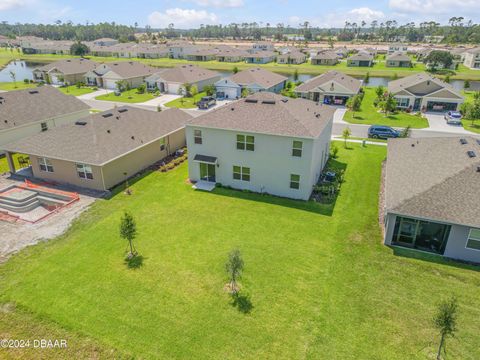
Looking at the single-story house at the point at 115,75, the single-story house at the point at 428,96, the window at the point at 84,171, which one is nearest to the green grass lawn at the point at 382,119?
the single-story house at the point at 428,96

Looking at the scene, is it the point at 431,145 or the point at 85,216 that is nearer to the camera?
the point at 85,216

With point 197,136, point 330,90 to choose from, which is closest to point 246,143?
point 197,136

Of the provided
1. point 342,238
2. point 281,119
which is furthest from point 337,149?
point 342,238

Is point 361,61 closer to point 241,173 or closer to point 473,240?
point 241,173

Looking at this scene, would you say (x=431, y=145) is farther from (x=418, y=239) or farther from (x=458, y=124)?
(x=458, y=124)

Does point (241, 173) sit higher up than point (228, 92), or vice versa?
point (228, 92)

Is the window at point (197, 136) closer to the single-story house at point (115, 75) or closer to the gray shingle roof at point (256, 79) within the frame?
the gray shingle roof at point (256, 79)
